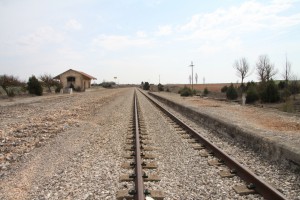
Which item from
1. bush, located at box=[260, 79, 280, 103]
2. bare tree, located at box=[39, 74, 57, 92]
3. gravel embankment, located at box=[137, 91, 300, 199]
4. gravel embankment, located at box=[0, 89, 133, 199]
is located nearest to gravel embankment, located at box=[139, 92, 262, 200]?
gravel embankment, located at box=[137, 91, 300, 199]

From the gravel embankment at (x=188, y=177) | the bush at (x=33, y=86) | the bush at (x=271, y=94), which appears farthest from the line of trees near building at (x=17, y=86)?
the gravel embankment at (x=188, y=177)

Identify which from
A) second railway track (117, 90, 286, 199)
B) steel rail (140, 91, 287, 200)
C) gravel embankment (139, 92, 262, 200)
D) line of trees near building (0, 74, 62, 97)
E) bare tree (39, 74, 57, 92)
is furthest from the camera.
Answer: bare tree (39, 74, 57, 92)

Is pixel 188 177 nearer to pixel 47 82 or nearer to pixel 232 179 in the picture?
pixel 232 179

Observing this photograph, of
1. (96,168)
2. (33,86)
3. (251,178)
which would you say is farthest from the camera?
(33,86)

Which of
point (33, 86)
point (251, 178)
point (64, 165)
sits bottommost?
point (64, 165)

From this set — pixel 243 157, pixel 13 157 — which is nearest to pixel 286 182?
pixel 243 157

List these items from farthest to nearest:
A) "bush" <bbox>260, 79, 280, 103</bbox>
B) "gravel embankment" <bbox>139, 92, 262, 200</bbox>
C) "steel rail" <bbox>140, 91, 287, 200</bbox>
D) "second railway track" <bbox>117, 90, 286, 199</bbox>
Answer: "bush" <bbox>260, 79, 280, 103</bbox> < "gravel embankment" <bbox>139, 92, 262, 200</bbox> < "second railway track" <bbox>117, 90, 286, 199</bbox> < "steel rail" <bbox>140, 91, 287, 200</bbox>

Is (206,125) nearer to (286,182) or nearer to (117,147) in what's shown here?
(117,147)

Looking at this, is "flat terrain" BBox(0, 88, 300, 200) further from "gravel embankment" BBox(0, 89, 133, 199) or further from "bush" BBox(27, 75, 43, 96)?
"bush" BBox(27, 75, 43, 96)

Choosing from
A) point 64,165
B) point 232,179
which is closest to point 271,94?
point 232,179

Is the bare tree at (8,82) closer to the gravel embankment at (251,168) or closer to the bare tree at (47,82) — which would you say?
the bare tree at (47,82)

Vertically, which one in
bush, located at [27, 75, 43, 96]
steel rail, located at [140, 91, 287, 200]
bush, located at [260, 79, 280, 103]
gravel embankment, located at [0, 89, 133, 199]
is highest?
bush, located at [27, 75, 43, 96]

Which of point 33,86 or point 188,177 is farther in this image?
point 33,86

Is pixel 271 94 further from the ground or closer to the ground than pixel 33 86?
closer to the ground
